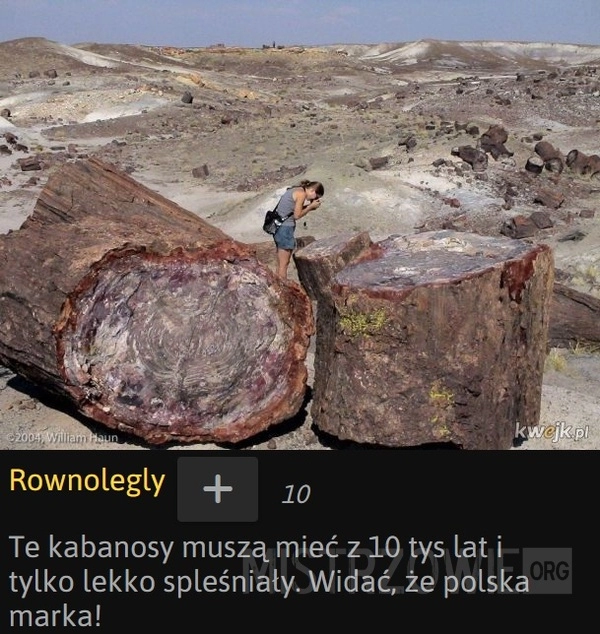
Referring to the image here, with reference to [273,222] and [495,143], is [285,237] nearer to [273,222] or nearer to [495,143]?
[273,222]

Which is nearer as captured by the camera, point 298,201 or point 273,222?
point 298,201

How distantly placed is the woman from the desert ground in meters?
2.91

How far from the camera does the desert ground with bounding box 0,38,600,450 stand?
19.7 ft

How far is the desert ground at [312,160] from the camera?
6020mm

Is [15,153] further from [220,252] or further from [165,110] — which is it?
[220,252]

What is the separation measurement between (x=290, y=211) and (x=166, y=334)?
3.64m

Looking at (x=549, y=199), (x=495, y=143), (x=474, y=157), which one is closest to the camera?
(x=549, y=199)

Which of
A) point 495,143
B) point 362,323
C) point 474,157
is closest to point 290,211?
point 362,323

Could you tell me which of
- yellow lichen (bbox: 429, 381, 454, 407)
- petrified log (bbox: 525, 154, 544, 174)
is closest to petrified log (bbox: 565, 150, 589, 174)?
petrified log (bbox: 525, 154, 544, 174)

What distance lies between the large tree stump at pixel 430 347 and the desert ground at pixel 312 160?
53 cm

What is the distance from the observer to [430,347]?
466 cm

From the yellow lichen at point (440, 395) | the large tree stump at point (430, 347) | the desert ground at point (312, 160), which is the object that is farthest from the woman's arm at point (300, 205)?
the yellow lichen at point (440, 395)

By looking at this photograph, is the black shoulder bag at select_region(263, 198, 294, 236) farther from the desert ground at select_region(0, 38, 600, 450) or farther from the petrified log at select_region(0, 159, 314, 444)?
the petrified log at select_region(0, 159, 314, 444)

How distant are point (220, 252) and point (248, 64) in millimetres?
59110
